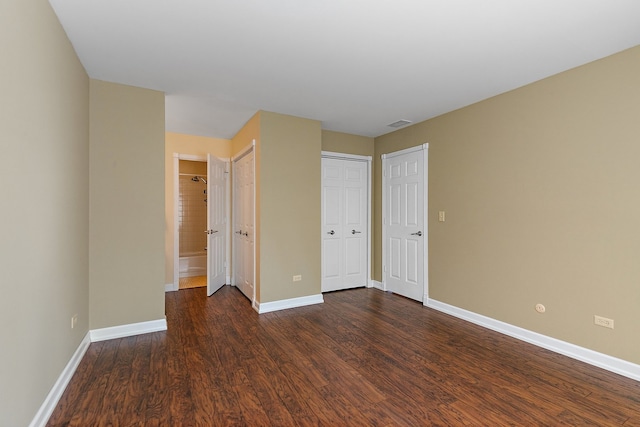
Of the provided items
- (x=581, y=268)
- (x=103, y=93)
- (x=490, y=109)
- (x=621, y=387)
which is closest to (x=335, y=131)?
(x=490, y=109)

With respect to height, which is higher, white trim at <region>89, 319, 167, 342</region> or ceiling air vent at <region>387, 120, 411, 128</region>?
ceiling air vent at <region>387, 120, 411, 128</region>

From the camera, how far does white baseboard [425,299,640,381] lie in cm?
229

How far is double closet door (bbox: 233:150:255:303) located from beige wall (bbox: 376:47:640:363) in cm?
A: 252

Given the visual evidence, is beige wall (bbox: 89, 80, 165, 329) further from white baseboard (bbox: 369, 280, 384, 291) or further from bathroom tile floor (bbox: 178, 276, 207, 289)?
white baseboard (bbox: 369, 280, 384, 291)

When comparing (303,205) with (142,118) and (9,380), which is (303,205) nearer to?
(142,118)

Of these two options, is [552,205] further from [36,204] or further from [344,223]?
[36,204]

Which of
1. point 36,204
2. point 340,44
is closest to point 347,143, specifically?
point 340,44

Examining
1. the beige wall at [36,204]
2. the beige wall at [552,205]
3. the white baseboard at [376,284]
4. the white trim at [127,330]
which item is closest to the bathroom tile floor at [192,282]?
the white trim at [127,330]

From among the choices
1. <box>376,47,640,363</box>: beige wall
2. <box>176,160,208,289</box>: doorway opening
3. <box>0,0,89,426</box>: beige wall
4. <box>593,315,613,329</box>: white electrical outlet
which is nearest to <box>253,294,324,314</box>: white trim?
<box>376,47,640,363</box>: beige wall

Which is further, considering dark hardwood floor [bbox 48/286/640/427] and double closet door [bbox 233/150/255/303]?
double closet door [bbox 233/150/255/303]

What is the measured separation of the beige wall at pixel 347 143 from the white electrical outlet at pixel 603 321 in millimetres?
3445

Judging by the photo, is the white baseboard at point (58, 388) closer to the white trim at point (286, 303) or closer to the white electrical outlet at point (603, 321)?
the white trim at point (286, 303)

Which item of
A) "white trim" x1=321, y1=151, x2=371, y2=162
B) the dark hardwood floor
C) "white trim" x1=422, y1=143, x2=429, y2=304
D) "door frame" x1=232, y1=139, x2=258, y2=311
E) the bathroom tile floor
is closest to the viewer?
the dark hardwood floor

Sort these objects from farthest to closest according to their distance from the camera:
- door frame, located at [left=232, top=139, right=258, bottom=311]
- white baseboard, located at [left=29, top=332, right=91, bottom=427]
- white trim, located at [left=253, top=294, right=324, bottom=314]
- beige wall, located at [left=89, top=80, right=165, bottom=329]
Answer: door frame, located at [left=232, top=139, right=258, bottom=311]
white trim, located at [left=253, top=294, right=324, bottom=314]
beige wall, located at [left=89, top=80, right=165, bottom=329]
white baseboard, located at [left=29, top=332, right=91, bottom=427]
